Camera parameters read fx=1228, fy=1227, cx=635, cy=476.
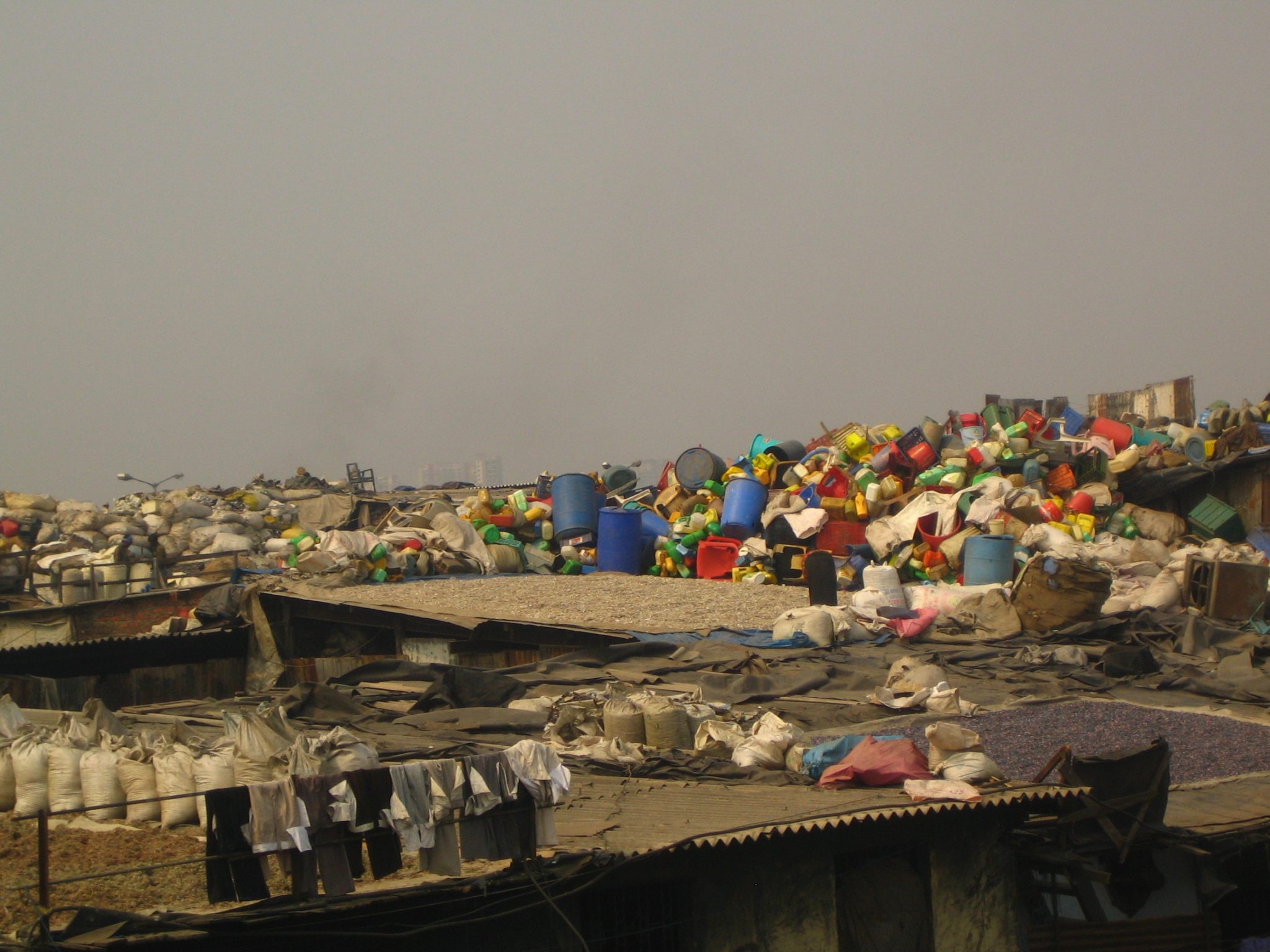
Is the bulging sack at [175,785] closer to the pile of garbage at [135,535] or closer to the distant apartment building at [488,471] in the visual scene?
the pile of garbage at [135,535]

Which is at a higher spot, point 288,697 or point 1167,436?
point 1167,436

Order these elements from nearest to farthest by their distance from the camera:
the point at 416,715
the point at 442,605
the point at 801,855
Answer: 1. the point at 801,855
2. the point at 416,715
3. the point at 442,605

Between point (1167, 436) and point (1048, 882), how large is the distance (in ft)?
50.0

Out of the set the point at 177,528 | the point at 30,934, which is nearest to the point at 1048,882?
the point at 30,934

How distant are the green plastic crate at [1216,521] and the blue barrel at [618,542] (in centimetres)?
825

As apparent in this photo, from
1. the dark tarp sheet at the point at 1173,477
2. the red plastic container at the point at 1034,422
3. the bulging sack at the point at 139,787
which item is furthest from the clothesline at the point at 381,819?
the red plastic container at the point at 1034,422

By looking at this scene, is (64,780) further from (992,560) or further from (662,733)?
(992,560)

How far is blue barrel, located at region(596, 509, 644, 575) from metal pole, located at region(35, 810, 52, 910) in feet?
49.1

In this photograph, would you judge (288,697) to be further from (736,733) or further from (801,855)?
(801,855)

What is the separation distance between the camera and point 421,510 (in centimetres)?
1964

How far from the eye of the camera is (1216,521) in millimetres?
17531

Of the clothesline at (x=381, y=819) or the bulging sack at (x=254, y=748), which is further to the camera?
the bulging sack at (x=254, y=748)

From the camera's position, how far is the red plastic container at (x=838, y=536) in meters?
18.0

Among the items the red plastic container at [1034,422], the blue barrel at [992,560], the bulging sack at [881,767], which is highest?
the red plastic container at [1034,422]
